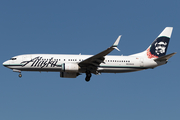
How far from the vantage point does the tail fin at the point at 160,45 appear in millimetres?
51156

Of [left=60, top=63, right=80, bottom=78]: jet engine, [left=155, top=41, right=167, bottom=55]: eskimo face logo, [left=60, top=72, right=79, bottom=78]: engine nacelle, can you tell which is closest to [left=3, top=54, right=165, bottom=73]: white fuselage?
[left=60, top=63, right=80, bottom=78]: jet engine

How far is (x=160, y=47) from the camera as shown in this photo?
52.0 meters

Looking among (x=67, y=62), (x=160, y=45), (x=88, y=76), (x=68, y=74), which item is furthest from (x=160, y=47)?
(x=67, y=62)

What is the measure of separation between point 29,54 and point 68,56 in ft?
18.0

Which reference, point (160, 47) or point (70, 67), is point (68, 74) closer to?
point (70, 67)

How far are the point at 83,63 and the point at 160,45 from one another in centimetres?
1344

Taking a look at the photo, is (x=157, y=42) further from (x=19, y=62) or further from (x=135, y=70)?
(x=19, y=62)

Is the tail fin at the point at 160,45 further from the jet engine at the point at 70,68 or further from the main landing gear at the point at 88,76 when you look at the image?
the jet engine at the point at 70,68

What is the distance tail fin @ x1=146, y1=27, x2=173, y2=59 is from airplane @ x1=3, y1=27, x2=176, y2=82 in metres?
0.85

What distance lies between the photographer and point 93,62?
46.2m

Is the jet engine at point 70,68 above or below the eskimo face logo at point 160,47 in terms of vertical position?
below

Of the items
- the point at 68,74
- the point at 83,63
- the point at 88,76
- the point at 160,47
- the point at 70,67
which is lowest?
the point at 88,76

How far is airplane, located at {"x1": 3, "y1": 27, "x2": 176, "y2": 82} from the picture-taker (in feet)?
151

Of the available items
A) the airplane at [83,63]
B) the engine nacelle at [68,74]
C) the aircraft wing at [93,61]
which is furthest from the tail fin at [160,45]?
the engine nacelle at [68,74]
